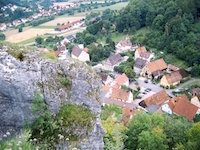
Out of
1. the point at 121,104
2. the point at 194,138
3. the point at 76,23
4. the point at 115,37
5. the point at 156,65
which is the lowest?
the point at 76,23

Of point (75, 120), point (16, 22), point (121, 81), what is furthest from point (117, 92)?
point (16, 22)

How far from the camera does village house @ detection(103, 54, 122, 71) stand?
154ft

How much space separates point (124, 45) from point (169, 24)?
27.8ft

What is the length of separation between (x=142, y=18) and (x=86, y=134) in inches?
2136

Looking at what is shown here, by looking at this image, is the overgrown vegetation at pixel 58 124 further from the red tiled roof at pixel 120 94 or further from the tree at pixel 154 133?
the red tiled roof at pixel 120 94

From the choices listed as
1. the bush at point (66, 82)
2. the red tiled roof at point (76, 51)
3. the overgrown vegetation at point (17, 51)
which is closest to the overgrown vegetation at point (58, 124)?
the bush at point (66, 82)

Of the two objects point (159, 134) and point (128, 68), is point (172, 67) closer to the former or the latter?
point (128, 68)

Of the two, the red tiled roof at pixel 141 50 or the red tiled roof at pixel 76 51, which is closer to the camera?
the red tiled roof at pixel 141 50

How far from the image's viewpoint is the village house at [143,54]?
157 ft

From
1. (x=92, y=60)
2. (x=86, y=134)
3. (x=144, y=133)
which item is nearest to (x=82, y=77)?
(x=86, y=134)

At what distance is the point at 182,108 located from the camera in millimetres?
29703

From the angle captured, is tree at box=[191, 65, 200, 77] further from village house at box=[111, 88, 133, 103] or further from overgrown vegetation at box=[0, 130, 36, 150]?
overgrown vegetation at box=[0, 130, 36, 150]

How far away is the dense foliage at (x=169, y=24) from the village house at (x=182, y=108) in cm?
1382

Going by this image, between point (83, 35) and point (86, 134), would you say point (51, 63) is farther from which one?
point (83, 35)
